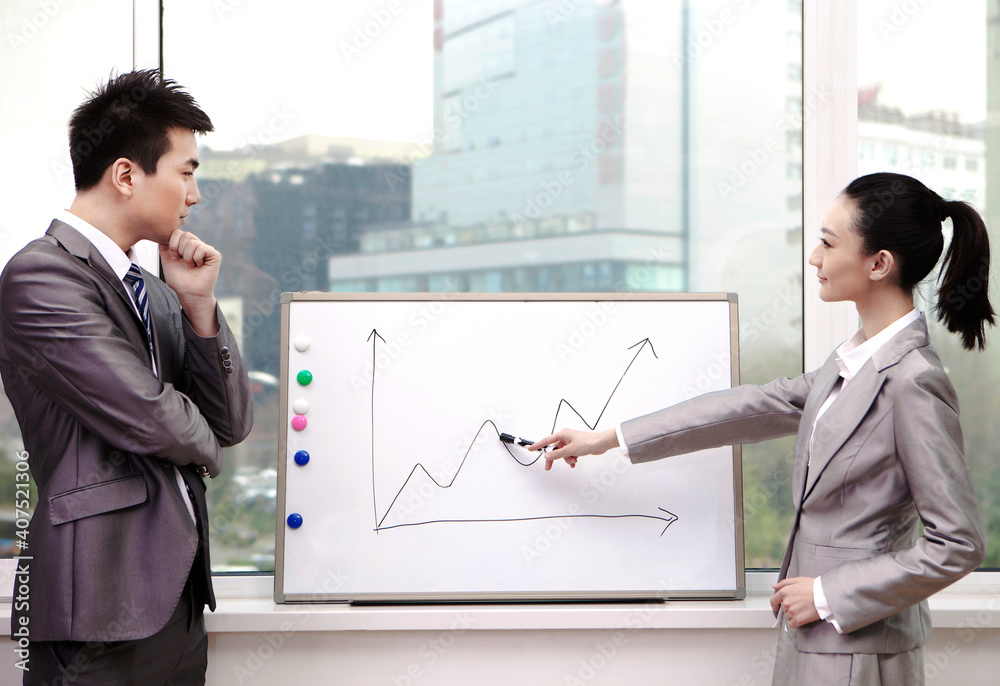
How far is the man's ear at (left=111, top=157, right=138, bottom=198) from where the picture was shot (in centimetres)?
125

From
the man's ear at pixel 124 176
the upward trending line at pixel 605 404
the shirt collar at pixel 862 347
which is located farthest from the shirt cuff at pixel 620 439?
the man's ear at pixel 124 176

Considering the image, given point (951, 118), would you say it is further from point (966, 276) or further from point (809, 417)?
point (809, 417)

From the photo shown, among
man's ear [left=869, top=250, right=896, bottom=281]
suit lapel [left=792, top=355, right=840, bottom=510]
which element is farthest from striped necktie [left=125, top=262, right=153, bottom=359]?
man's ear [left=869, top=250, right=896, bottom=281]

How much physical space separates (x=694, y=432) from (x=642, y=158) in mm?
862

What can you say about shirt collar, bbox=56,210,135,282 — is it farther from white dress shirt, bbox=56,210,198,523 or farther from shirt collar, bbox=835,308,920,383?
shirt collar, bbox=835,308,920,383

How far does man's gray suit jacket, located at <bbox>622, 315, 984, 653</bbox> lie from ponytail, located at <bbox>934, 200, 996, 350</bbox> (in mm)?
61

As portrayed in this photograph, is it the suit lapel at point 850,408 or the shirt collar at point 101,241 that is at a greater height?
the shirt collar at point 101,241

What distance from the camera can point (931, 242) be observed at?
4.11ft

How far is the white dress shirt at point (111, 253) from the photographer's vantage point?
1225 mm

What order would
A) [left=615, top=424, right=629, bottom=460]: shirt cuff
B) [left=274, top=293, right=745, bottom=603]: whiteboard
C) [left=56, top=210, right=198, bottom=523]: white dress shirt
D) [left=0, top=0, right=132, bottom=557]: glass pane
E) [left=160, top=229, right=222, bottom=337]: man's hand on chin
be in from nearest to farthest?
[left=56, top=210, right=198, bottom=523]: white dress shirt → [left=160, top=229, right=222, bottom=337]: man's hand on chin → [left=615, top=424, right=629, bottom=460]: shirt cuff → [left=274, top=293, right=745, bottom=603]: whiteboard → [left=0, top=0, right=132, bottom=557]: glass pane

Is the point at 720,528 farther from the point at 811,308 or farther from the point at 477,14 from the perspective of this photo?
the point at 477,14

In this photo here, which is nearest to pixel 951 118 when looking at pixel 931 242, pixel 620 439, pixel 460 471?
pixel 931 242

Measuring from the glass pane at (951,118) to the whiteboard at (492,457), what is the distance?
76 cm

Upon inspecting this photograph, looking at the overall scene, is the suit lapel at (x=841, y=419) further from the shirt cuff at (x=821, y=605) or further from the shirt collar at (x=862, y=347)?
the shirt cuff at (x=821, y=605)
